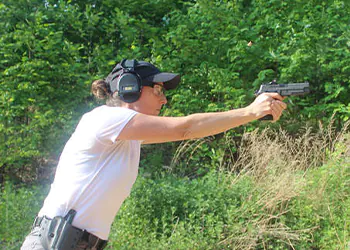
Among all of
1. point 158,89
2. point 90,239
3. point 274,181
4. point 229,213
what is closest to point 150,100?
point 158,89

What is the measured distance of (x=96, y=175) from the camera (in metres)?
2.40

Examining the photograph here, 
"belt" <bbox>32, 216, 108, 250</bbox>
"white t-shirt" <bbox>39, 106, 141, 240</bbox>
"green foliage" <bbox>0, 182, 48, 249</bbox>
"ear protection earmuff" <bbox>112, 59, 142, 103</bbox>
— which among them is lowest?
"green foliage" <bbox>0, 182, 48, 249</bbox>

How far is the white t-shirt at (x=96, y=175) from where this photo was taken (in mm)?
2391

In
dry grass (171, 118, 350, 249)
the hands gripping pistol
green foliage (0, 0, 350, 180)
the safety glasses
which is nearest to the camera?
the safety glasses

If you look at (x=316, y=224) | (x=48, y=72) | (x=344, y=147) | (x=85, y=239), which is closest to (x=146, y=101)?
(x=85, y=239)

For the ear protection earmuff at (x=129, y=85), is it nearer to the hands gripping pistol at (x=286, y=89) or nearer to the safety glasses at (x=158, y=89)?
the safety glasses at (x=158, y=89)

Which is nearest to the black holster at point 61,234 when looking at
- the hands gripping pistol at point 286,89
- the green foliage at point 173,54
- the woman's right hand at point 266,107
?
the woman's right hand at point 266,107

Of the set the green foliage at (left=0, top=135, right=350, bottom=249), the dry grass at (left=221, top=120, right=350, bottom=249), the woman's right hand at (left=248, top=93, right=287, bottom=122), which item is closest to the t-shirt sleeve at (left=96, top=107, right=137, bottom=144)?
the woman's right hand at (left=248, top=93, right=287, bottom=122)

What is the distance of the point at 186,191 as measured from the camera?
5297 millimetres

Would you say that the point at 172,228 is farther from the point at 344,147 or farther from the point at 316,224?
the point at 344,147

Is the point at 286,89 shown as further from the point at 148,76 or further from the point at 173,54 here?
the point at 173,54

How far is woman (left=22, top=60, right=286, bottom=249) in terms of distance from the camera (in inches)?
93.7

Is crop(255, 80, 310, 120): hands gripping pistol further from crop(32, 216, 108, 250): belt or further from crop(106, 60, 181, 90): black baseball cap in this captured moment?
crop(32, 216, 108, 250): belt

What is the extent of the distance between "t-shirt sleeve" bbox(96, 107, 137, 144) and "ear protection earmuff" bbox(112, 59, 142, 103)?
0.19 m
